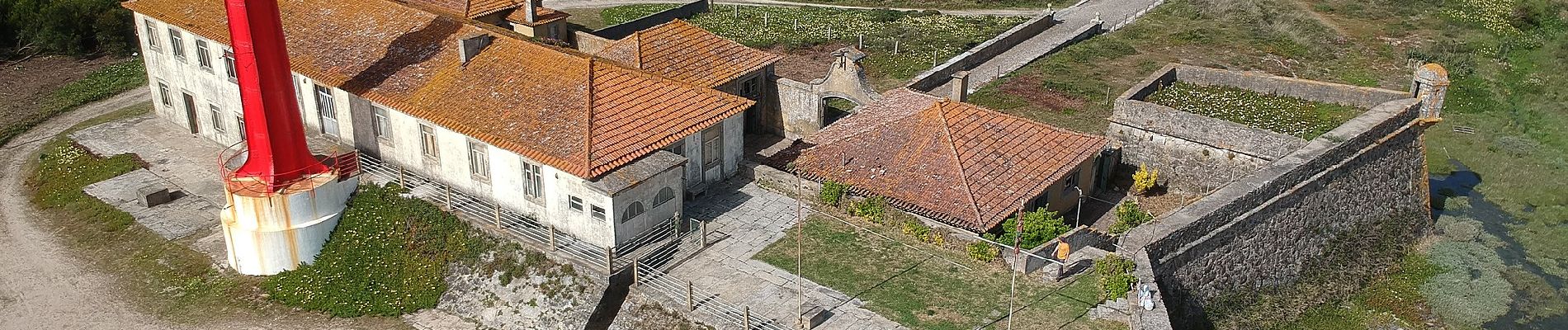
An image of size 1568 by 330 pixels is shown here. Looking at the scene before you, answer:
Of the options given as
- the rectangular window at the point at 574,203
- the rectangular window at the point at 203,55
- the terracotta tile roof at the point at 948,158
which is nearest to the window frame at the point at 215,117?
the rectangular window at the point at 203,55

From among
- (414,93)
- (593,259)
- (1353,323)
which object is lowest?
(1353,323)

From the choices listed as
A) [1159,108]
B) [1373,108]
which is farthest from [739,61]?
[1373,108]

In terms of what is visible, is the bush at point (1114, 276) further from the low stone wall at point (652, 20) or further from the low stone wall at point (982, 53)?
the low stone wall at point (652, 20)

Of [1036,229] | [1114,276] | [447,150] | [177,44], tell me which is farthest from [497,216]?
[177,44]

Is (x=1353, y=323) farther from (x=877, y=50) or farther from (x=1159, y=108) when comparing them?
(x=877, y=50)

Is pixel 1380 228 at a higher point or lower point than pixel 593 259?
lower

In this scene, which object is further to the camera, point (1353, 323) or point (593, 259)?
point (1353, 323)
